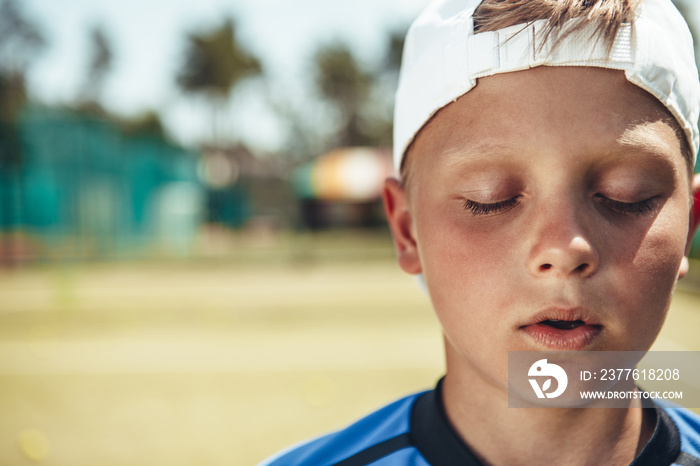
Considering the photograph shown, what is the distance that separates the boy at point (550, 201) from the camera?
111cm

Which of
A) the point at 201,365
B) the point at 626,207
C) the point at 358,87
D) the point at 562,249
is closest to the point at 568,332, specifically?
the point at 562,249

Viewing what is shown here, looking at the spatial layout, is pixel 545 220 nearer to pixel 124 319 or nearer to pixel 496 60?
pixel 496 60

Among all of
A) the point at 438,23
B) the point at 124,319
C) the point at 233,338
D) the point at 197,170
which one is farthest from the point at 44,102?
the point at 438,23

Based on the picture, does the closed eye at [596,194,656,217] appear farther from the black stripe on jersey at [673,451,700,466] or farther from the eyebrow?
the black stripe on jersey at [673,451,700,466]

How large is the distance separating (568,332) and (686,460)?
17.7 inches

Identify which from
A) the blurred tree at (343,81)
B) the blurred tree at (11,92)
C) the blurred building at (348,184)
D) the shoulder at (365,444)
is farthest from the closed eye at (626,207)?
the blurred tree at (343,81)

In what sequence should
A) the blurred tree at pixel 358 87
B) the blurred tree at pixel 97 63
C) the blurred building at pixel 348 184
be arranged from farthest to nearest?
the blurred tree at pixel 358 87
the blurred tree at pixel 97 63
the blurred building at pixel 348 184

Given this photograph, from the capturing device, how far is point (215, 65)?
143 ft

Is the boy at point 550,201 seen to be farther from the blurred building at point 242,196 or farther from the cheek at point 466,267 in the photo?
the blurred building at point 242,196

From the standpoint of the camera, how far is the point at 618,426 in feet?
4.21

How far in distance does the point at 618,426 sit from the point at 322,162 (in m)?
33.5

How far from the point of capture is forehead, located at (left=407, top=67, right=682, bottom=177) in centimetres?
113

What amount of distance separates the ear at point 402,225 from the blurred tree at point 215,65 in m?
42.8

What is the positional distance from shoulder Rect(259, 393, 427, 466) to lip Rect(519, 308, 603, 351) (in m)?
0.43
